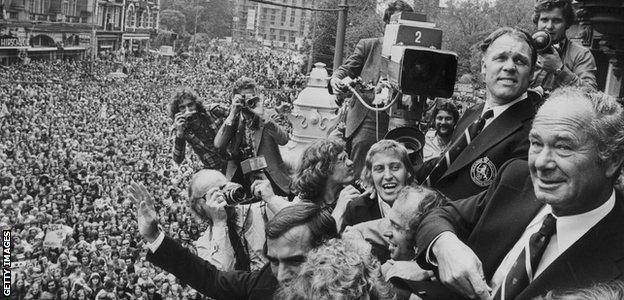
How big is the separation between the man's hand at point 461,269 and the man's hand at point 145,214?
1.38 meters

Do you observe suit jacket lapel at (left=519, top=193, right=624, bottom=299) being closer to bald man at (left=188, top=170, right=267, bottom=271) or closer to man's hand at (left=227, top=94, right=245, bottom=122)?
bald man at (left=188, top=170, right=267, bottom=271)

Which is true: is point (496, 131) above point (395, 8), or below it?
below

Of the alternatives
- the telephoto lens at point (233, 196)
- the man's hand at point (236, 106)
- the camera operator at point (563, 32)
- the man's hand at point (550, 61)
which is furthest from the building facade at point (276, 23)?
the man's hand at point (550, 61)

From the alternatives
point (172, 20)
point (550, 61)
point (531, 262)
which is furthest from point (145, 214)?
point (172, 20)

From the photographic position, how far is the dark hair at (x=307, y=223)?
2.72 metres

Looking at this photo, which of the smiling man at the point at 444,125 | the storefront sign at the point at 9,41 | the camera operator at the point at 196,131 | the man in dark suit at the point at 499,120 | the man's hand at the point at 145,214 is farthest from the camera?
the storefront sign at the point at 9,41

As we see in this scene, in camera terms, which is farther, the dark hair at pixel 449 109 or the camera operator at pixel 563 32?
the dark hair at pixel 449 109

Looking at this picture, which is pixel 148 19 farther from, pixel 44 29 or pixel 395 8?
pixel 395 8

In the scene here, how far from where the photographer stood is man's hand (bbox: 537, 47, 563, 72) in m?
3.17

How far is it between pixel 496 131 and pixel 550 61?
754mm

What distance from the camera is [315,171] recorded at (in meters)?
3.69

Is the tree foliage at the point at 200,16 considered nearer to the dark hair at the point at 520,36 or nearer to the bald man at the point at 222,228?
the bald man at the point at 222,228

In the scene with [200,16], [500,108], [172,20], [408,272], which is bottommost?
[408,272]

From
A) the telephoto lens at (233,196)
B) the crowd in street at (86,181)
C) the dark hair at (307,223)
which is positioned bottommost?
the crowd in street at (86,181)
